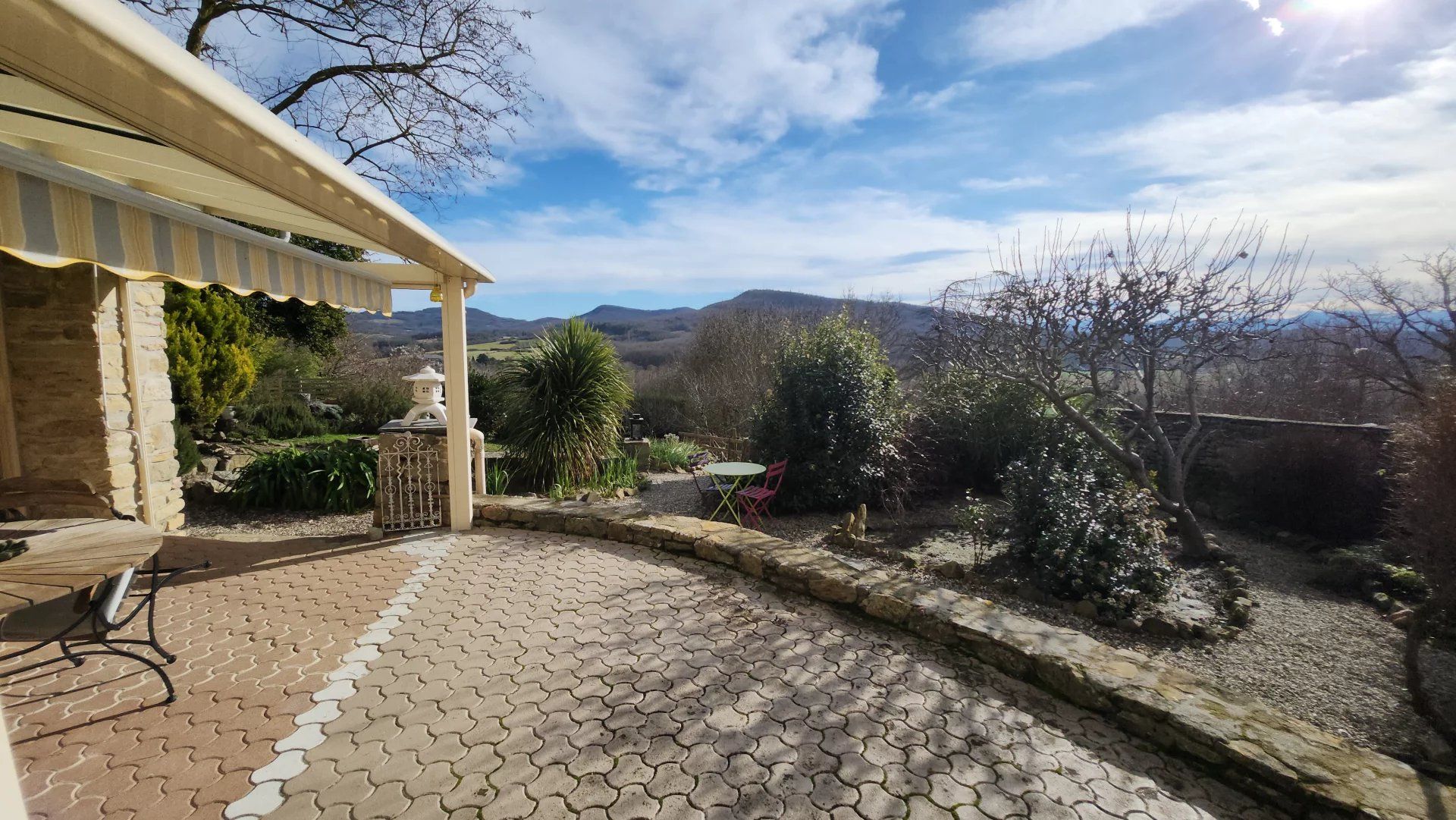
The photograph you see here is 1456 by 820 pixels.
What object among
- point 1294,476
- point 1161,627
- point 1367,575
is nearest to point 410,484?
point 1161,627

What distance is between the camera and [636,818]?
7.65ft

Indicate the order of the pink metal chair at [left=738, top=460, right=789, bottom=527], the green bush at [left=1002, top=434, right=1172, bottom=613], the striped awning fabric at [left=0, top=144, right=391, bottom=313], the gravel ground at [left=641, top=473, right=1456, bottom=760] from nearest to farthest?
the striped awning fabric at [left=0, top=144, right=391, bottom=313]
the gravel ground at [left=641, top=473, right=1456, bottom=760]
the green bush at [left=1002, top=434, right=1172, bottom=613]
the pink metal chair at [left=738, top=460, right=789, bottom=527]

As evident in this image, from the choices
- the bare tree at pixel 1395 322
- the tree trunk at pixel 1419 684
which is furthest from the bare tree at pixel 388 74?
the bare tree at pixel 1395 322

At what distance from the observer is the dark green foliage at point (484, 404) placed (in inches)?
449

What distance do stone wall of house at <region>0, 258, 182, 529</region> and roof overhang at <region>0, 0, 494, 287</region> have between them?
59.9 inches

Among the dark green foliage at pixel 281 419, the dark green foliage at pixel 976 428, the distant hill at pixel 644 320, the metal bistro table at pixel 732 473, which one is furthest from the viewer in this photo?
the distant hill at pixel 644 320

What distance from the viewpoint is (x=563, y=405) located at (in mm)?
9336

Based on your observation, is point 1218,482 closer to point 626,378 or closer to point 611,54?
point 626,378

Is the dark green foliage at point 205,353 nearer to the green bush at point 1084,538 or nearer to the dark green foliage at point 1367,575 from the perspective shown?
the green bush at point 1084,538

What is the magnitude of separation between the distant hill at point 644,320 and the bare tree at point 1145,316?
2.58 m

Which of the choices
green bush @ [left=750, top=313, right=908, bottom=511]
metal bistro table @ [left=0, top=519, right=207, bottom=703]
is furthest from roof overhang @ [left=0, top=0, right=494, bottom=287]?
green bush @ [left=750, top=313, right=908, bottom=511]

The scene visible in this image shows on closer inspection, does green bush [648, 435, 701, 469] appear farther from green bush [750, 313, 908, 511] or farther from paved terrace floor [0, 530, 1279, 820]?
paved terrace floor [0, 530, 1279, 820]

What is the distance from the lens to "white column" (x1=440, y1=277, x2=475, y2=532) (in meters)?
6.05

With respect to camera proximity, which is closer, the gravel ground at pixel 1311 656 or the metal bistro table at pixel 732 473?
the gravel ground at pixel 1311 656
